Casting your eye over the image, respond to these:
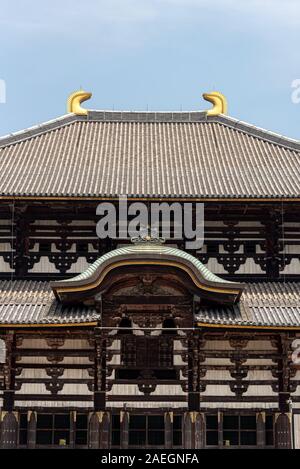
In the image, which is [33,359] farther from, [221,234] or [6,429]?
[221,234]

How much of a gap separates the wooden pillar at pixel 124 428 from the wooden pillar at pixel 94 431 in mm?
780

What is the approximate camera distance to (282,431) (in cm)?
2261

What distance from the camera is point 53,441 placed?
22.8 m

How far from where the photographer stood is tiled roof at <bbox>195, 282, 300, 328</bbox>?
2212 cm

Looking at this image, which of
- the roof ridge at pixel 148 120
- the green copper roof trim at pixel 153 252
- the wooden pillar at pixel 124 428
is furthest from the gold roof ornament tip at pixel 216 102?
the wooden pillar at pixel 124 428

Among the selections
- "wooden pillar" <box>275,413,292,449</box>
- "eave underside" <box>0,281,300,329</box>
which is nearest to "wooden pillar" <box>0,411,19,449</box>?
"eave underside" <box>0,281,300,329</box>

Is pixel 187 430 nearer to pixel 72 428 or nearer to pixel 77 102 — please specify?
pixel 72 428

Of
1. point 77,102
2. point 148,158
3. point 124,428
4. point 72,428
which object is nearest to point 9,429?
point 72,428

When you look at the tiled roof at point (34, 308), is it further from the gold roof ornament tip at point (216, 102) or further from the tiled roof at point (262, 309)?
the gold roof ornament tip at point (216, 102)

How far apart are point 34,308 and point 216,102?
14.9 meters

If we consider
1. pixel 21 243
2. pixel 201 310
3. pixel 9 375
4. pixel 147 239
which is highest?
pixel 21 243
